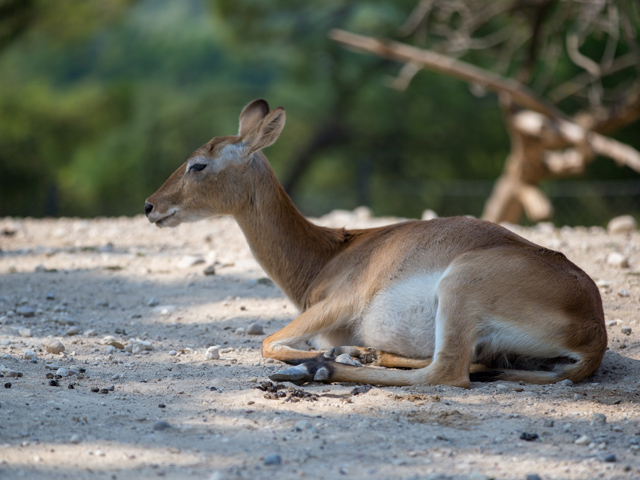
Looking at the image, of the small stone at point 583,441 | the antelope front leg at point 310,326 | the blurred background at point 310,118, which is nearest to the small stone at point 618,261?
the antelope front leg at point 310,326

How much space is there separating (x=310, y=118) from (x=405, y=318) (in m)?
16.1

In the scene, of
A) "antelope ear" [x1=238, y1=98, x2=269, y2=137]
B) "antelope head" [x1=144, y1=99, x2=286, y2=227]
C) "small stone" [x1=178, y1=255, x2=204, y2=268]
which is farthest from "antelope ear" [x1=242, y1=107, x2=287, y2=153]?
"small stone" [x1=178, y1=255, x2=204, y2=268]

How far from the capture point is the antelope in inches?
160

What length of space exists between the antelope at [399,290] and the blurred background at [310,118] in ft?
34.0

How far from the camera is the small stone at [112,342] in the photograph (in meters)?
4.73

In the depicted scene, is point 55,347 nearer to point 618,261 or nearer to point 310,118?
point 618,261

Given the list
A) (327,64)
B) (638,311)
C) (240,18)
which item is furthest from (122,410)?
(327,64)

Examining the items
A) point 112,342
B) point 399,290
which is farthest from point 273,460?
point 112,342

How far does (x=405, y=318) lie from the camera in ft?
14.4

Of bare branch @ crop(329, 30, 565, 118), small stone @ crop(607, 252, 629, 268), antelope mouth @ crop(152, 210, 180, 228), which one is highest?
bare branch @ crop(329, 30, 565, 118)

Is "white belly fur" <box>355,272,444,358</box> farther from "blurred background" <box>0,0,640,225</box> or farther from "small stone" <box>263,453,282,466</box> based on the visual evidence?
"blurred background" <box>0,0,640,225</box>

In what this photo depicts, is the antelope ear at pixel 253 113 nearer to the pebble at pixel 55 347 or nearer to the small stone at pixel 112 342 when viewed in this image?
the small stone at pixel 112 342

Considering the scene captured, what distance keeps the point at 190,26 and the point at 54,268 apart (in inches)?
847

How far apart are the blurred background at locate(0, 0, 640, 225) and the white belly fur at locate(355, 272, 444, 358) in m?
11.2
